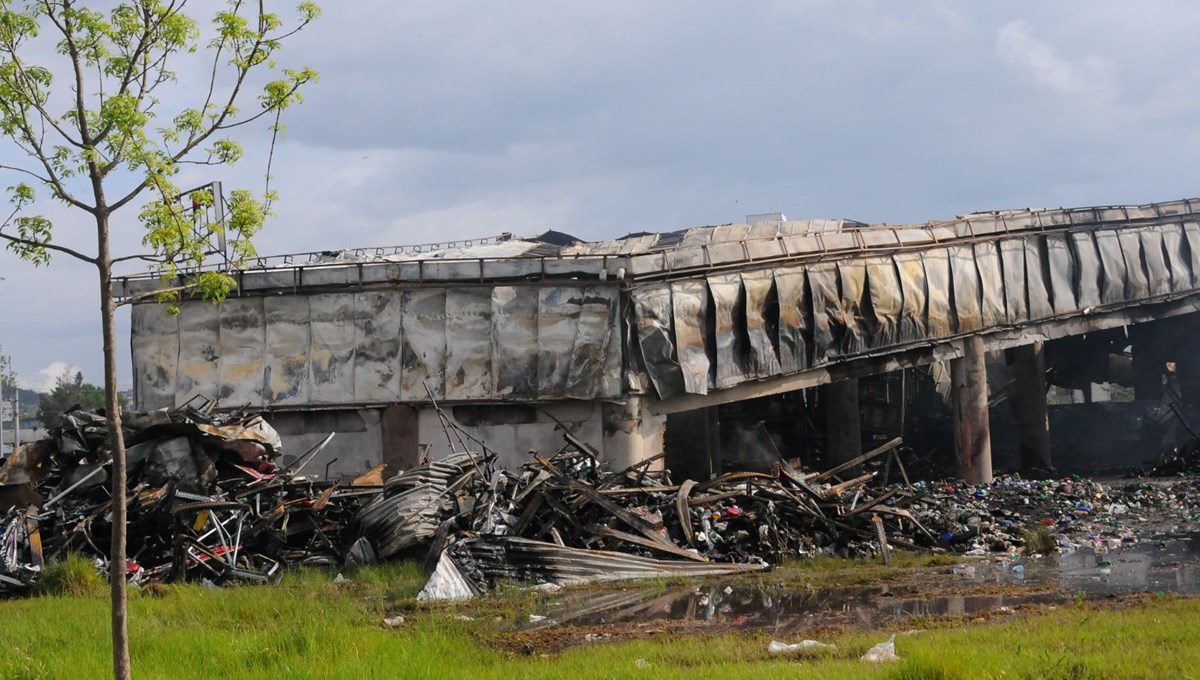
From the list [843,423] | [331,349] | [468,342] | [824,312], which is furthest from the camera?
[843,423]

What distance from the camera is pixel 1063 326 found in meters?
25.8

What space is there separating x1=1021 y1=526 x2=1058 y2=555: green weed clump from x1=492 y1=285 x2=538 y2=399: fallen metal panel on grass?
8.14 m

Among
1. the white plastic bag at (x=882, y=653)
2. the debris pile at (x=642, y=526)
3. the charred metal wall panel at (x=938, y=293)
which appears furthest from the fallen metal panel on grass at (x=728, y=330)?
the white plastic bag at (x=882, y=653)

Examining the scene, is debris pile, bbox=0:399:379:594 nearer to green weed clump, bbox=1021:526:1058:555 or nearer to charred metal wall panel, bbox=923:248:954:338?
green weed clump, bbox=1021:526:1058:555

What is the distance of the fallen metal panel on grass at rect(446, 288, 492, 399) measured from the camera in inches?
756

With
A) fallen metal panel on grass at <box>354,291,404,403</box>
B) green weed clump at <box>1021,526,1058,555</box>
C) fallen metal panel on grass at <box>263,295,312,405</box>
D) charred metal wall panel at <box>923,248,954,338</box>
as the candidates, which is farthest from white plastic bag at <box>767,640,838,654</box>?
charred metal wall panel at <box>923,248,954,338</box>

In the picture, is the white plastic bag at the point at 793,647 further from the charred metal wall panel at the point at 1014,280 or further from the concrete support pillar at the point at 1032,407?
the concrete support pillar at the point at 1032,407

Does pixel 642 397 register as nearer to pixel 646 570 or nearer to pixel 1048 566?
pixel 646 570

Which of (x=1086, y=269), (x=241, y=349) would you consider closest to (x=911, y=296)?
(x=1086, y=269)

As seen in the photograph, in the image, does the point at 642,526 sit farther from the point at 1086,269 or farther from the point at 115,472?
the point at 1086,269

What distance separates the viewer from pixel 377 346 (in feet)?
64.4

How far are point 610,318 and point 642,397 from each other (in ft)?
4.56

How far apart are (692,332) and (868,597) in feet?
28.6

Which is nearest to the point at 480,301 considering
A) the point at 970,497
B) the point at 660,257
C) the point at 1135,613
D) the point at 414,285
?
the point at 414,285
